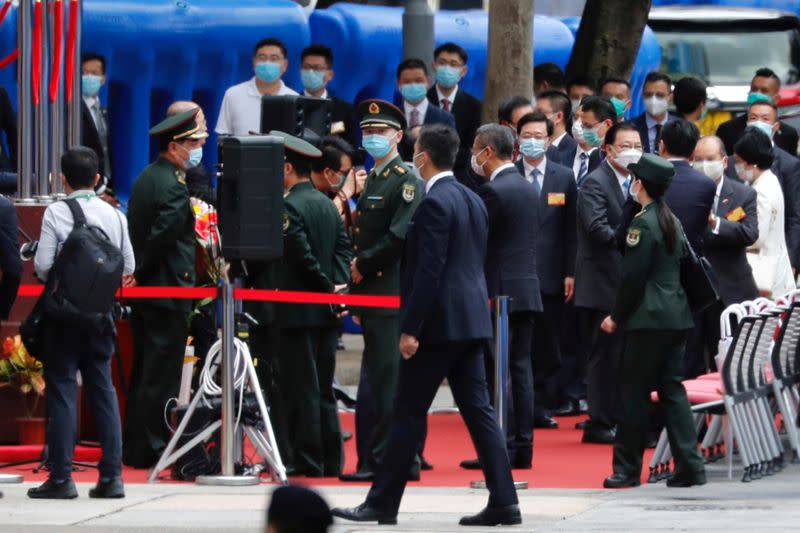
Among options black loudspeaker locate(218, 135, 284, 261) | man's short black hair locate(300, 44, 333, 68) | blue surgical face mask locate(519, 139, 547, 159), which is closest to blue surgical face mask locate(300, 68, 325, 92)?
man's short black hair locate(300, 44, 333, 68)

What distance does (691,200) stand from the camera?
14344 millimetres

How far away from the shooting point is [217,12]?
65.9ft

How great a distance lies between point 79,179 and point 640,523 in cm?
364

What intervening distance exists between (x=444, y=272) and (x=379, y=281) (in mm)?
2108

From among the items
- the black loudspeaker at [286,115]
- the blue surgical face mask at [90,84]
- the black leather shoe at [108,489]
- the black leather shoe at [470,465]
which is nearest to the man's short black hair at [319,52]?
the blue surgical face mask at [90,84]

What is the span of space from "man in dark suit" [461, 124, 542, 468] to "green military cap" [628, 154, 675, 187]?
3.34ft

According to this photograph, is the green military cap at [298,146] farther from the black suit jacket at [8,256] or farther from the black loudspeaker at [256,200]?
the black suit jacket at [8,256]

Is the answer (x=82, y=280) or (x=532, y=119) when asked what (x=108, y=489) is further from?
(x=532, y=119)

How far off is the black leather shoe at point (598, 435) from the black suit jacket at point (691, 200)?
1657mm

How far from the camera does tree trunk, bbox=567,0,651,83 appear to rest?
2145cm

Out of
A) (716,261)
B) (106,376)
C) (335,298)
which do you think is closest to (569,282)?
(716,261)

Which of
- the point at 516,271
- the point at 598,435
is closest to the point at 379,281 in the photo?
the point at 516,271

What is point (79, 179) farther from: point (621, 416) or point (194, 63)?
point (194, 63)

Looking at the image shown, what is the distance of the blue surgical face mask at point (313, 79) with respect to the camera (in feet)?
63.9
